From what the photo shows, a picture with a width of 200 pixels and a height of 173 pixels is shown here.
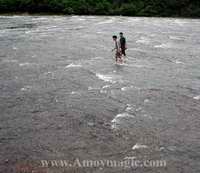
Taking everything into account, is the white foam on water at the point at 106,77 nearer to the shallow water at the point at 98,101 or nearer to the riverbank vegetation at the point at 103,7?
the shallow water at the point at 98,101

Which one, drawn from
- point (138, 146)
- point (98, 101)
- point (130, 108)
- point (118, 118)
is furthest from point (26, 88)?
point (138, 146)

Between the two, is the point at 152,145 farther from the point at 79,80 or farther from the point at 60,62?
the point at 60,62

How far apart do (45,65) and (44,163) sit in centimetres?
1738

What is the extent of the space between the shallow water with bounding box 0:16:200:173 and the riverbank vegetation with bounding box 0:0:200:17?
3654cm

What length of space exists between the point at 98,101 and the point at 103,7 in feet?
192

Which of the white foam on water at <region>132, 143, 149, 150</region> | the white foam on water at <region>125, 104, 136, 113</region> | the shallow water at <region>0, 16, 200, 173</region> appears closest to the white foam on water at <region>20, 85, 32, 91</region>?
the shallow water at <region>0, 16, 200, 173</region>

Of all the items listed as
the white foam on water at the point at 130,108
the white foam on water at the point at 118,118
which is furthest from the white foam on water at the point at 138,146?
the white foam on water at the point at 130,108

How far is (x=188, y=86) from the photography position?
2622 centimetres

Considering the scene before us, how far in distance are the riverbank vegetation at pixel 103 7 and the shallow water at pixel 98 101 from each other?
3654cm

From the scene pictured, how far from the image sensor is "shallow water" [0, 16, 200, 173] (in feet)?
56.4

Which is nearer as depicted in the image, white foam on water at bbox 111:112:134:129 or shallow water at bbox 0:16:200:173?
shallow water at bbox 0:16:200:173

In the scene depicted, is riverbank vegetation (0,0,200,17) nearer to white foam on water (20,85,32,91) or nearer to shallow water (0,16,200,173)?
shallow water (0,16,200,173)

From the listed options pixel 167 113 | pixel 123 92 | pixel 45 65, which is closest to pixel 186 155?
pixel 167 113

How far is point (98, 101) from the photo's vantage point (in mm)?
23359
